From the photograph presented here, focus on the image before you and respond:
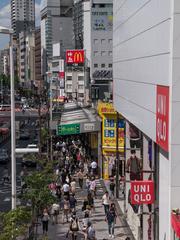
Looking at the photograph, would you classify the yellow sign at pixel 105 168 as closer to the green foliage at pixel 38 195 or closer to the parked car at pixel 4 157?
the parked car at pixel 4 157

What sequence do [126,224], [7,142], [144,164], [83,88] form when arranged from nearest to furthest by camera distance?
[144,164]
[126,224]
[7,142]
[83,88]

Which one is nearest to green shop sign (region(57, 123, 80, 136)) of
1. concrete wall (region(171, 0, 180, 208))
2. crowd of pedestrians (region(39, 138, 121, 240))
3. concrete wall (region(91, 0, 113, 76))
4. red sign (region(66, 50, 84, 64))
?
crowd of pedestrians (region(39, 138, 121, 240))

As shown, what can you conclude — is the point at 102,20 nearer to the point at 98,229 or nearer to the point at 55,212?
the point at 55,212

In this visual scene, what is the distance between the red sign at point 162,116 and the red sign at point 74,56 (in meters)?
125

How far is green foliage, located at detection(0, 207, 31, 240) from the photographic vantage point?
51.4 feet

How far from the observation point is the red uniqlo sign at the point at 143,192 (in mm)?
16055

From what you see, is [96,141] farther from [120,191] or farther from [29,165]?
[120,191]

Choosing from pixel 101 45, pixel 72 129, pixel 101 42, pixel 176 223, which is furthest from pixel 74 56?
pixel 176 223

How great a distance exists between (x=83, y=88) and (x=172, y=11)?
141 metres

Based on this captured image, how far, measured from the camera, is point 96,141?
146 ft

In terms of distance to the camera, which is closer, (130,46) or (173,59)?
(173,59)

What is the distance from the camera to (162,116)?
14.0 meters

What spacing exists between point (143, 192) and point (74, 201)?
12.1 metres

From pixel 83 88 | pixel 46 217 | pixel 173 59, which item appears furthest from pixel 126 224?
pixel 83 88
